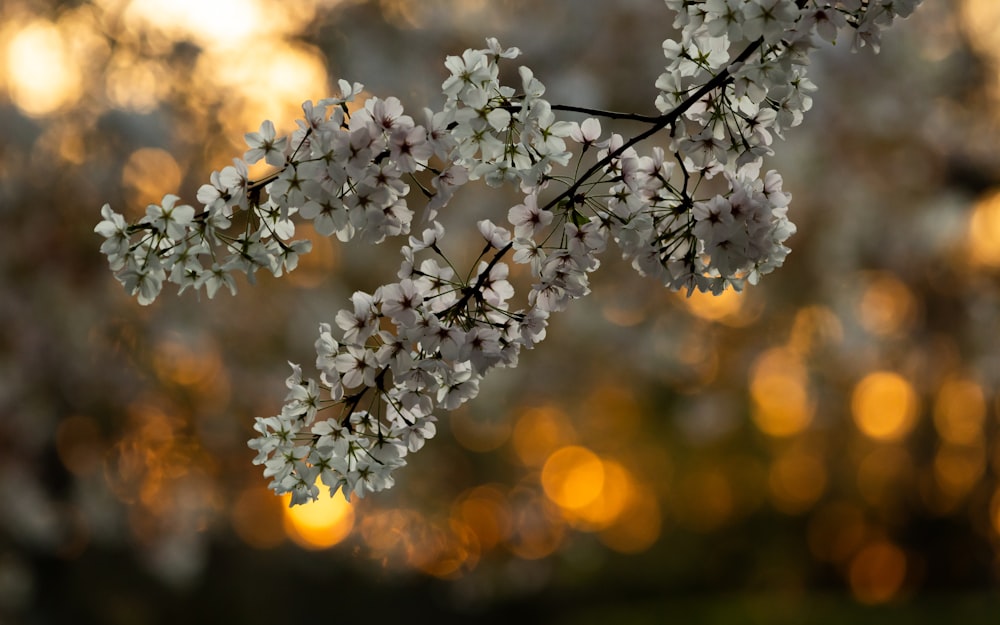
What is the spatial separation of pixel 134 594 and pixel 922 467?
11.2 m

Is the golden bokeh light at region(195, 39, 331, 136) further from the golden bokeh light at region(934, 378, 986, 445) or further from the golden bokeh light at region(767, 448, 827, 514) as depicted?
the golden bokeh light at region(767, 448, 827, 514)

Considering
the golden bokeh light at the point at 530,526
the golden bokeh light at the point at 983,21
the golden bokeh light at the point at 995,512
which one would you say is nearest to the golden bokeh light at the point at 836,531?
the golden bokeh light at the point at 995,512

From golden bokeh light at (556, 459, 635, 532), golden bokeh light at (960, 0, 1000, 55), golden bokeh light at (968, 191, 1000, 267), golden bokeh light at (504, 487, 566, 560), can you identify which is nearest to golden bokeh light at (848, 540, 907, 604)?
golden bokeh light at (556, 459, 635, 532)

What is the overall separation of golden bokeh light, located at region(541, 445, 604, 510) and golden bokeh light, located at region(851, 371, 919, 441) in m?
4.55

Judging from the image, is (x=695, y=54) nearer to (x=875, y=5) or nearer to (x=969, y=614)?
(x=875, y=5)

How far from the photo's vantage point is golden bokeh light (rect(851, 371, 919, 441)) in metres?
16.0

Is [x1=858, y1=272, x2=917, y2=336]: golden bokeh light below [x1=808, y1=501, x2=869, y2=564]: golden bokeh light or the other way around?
below

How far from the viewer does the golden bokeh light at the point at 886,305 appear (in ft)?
27.7

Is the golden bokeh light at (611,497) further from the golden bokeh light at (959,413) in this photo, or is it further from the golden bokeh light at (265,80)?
the golden bokeh light at (265,80)

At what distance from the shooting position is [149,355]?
6734 millimetres

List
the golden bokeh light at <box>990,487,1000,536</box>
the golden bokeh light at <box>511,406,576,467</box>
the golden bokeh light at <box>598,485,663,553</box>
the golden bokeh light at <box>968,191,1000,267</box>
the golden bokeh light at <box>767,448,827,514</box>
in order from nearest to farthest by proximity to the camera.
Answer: the golden bokeh light at <box>968,191,1000,267</box> < the golden bokeh light at <box>990,487,1000,536</box> < the golden bokeh light at <box>511,406,576,467</box> < the golden bokeh light at <box>767,448,827,514</box> < the golden bokeh light at <box>598,485,663,553</box>

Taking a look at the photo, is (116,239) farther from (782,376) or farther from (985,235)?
(985,235)

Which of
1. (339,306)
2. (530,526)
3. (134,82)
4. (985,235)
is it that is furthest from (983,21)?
(134,82)

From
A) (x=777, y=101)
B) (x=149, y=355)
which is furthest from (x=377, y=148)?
(x=149, y=355)
